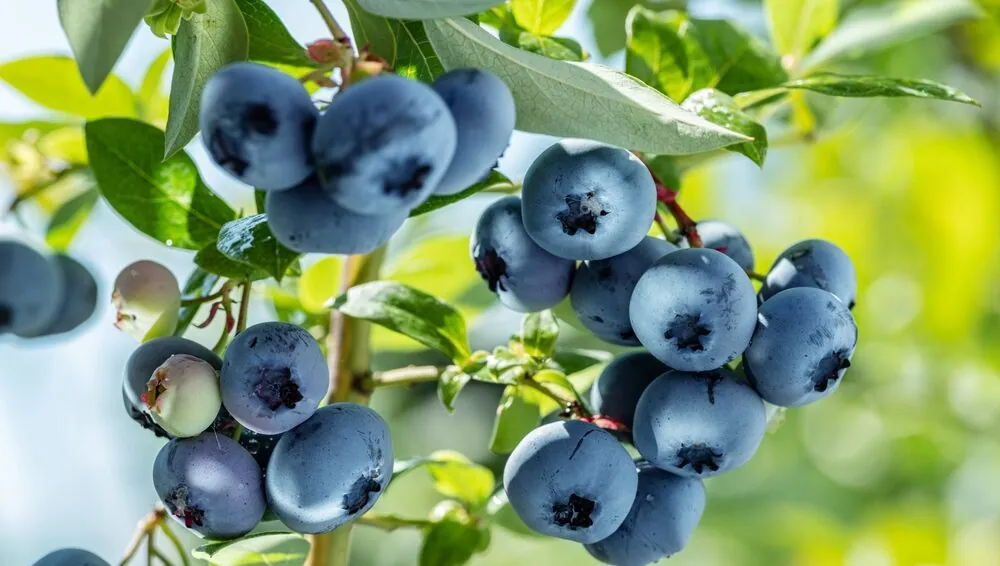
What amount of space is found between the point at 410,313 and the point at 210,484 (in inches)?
9.4

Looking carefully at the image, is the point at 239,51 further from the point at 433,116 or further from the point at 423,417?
the point at 423,417

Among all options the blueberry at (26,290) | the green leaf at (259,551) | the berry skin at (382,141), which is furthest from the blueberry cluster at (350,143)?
the blueberry at (26,290)

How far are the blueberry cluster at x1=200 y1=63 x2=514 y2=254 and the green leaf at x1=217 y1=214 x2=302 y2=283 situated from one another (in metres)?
0.11

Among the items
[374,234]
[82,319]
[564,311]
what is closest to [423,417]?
[82,319]

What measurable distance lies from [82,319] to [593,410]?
2.11 ft

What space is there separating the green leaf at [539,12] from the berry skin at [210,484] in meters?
0.41

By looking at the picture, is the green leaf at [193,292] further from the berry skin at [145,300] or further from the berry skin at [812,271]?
the berry skin at [812,271]

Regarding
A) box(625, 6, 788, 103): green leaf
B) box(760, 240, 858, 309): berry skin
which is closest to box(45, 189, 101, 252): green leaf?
box(625, 6, 788, 103): green leaf

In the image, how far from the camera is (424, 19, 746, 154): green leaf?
1.88 feet

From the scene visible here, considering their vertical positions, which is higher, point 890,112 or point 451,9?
point 890,112

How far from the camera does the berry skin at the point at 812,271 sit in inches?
29.3

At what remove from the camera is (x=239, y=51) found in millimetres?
645

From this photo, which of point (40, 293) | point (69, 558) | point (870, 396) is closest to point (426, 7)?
point (69, 558)

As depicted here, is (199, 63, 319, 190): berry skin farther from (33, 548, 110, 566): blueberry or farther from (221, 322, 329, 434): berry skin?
(33, 548, 110, 566): blueberry
